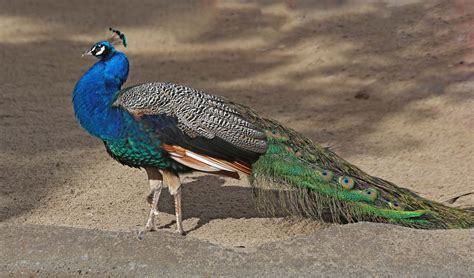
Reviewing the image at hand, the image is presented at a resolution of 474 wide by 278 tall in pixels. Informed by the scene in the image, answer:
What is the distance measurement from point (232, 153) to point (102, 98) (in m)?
0.80

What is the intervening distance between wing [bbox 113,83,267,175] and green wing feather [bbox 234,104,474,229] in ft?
0.38

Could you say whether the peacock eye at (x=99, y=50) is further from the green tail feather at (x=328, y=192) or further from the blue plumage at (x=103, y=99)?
the green tail feather at (x=328, y=192)

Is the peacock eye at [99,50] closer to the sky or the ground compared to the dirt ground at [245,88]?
closer to the sky

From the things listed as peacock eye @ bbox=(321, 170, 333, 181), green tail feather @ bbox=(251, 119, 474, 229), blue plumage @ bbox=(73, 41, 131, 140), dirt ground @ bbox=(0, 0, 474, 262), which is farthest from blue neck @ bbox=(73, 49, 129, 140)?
peacock eye @ bbox=(321, 170, 333, 181)

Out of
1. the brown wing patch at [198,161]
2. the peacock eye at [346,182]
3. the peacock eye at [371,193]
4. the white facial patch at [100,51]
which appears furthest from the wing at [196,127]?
the peacock eye at [371,193]

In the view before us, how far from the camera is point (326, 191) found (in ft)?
15.9

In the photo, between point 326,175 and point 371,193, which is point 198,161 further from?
point 371,193

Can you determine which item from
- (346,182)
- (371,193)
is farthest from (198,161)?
(371,193)

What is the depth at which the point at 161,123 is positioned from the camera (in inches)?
189

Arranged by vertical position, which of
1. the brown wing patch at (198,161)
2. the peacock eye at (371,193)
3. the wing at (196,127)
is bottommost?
the peacock eye at (371,193)

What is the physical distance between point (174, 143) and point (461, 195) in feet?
6.55

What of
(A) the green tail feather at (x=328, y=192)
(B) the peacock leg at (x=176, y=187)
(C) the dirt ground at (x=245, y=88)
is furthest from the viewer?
(C) the dirt ground at (x=245, y=88)

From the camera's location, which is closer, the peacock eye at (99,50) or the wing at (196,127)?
the wing at (196,127)

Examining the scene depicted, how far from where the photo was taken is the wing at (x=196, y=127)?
4793mm
